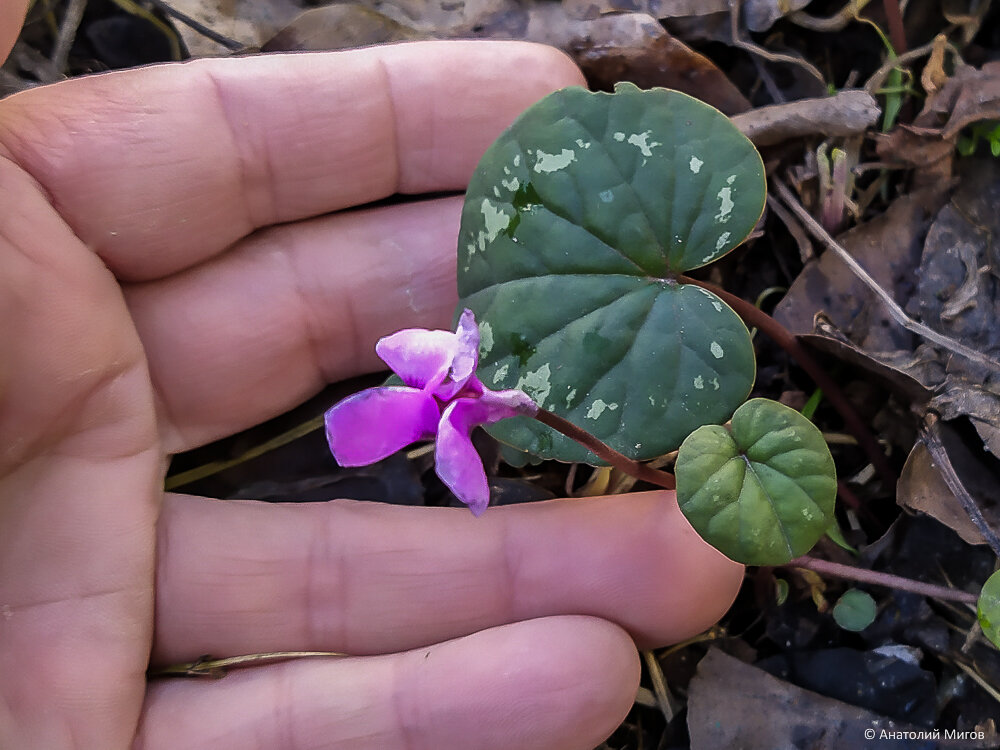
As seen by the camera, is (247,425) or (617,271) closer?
(617,271)

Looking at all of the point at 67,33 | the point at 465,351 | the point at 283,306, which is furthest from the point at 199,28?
the point at 465,351

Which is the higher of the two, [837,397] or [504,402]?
[504,402]

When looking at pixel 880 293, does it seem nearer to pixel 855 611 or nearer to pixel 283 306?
pixel 855 611

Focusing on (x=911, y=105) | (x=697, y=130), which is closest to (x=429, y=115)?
(x=697, y=130)

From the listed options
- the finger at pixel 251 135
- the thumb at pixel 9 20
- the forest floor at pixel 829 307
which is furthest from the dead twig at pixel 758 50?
the thumb at pixel 9 20

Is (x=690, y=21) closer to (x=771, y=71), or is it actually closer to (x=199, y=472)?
(x=771, y=71)

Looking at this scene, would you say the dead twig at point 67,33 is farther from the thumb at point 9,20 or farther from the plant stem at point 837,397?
the plant stem at point 837,397
